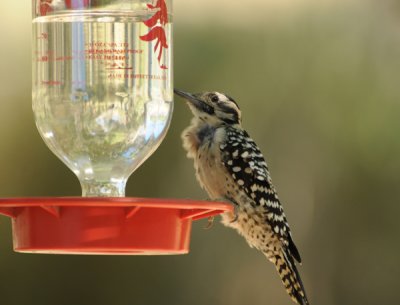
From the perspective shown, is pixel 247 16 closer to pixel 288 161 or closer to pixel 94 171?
pixel 288 161

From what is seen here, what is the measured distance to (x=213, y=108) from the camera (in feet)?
21.5

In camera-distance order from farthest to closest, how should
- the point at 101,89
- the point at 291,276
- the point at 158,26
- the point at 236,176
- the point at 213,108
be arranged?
the point at 291,276, the point at 213,108, the point at 236,176, the point at 101,89, the point at 158,26

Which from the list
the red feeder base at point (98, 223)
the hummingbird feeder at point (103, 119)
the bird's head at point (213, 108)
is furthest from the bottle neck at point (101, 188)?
the bird's head at point (213, 108)

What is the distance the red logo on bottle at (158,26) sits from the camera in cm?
439

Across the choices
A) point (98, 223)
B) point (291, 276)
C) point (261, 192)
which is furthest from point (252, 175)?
point (98, 223)

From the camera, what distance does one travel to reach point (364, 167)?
9.78 m

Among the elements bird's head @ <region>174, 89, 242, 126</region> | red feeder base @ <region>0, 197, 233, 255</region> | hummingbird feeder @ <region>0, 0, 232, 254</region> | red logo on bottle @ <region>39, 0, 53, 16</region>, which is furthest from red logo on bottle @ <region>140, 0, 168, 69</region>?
bird's head @ <region>174, 89, 242, 126</region>

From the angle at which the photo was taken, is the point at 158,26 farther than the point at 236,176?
No

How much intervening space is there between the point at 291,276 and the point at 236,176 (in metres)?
0.72

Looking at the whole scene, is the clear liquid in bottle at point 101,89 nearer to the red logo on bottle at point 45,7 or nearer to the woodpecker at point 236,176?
the red logo on bottle at point 45,7

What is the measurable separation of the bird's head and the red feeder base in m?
2.34

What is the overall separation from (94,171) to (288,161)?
515 centimetres

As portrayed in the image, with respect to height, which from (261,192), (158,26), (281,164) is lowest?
(281,164)

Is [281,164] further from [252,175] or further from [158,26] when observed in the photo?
[158,26]
